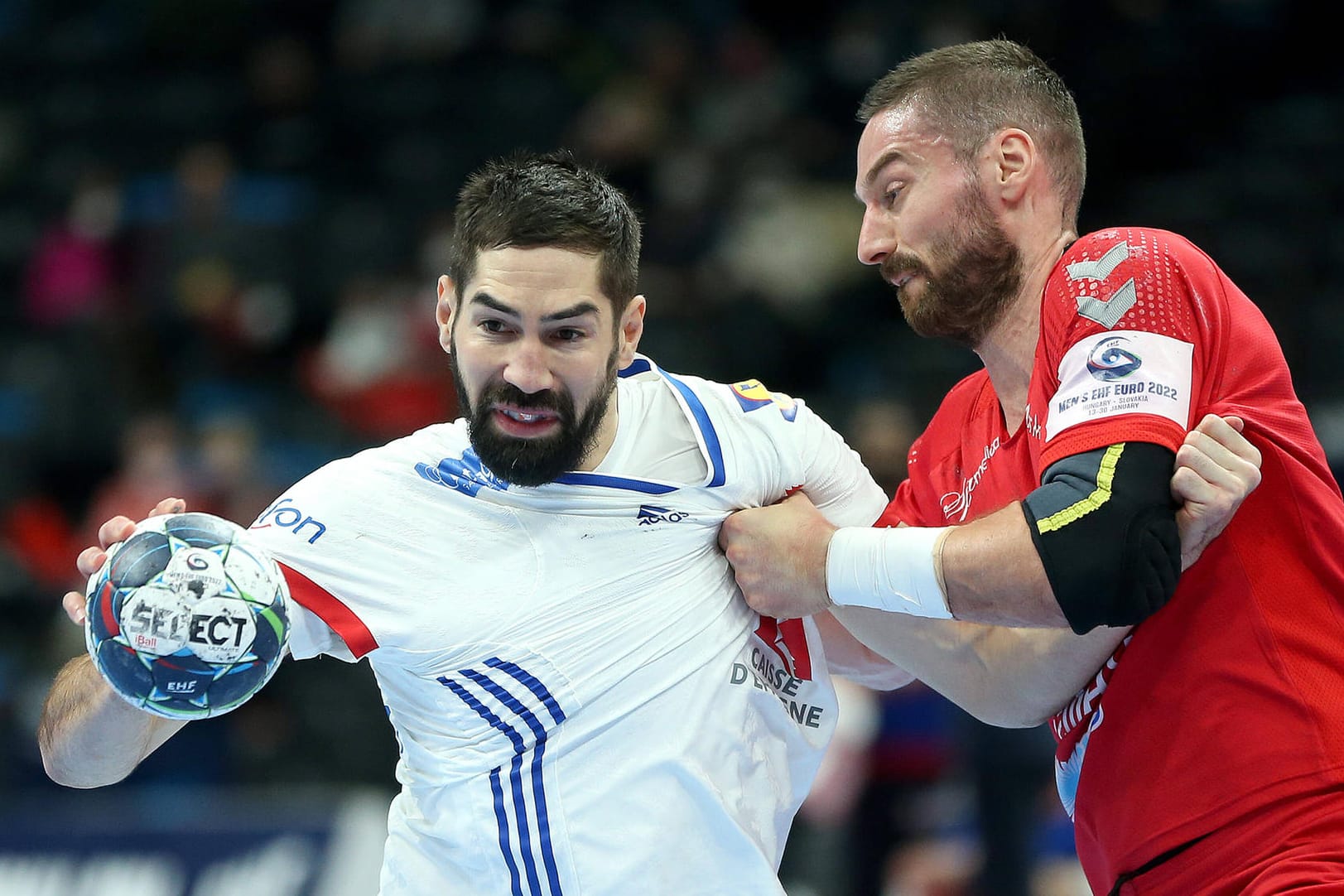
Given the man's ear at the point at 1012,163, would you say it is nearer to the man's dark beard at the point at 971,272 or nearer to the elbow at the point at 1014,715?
the man's dark beard at the point at 971,272

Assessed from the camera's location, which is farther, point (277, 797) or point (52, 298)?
point (52, 298)

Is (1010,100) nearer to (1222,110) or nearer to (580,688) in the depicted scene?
(580,688)

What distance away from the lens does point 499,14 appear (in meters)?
14.8

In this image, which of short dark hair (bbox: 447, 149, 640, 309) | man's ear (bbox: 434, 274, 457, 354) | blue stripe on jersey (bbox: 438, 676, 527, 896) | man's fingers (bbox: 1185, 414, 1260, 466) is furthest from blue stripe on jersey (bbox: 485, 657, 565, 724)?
man's fingers (bbox: 1185, 414, 1260, 466)

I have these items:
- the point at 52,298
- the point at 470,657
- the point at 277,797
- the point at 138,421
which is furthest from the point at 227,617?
the point at 52,298

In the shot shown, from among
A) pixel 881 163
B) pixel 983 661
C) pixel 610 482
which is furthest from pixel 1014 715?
pixel 881 163

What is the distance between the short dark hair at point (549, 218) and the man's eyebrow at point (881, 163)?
0.74 meters

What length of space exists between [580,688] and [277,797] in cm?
637

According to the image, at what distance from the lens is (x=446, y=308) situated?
4168 millimetres

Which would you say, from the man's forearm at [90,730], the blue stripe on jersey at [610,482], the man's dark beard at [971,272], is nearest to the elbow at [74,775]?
the man's forearm at [90,730]

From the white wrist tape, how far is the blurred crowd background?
494 centimetres

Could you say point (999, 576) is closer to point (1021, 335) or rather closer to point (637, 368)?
point (1021, 335)

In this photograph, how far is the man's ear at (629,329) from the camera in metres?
4.17

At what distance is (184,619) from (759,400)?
1721mm
